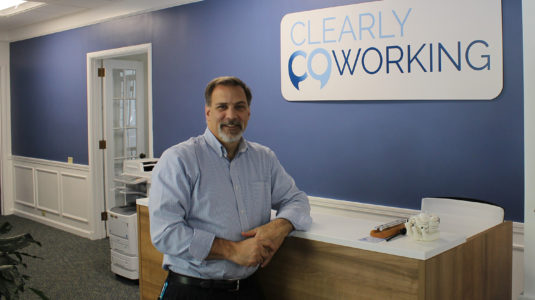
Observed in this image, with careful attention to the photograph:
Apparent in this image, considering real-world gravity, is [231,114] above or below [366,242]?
above

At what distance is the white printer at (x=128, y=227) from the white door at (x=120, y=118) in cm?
124

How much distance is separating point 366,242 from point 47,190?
5.89m

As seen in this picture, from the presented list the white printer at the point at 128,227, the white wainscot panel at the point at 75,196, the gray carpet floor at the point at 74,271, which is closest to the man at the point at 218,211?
the gray carpet floor at the point at 74,271

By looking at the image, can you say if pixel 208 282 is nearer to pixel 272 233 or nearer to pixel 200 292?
pixel 200 292

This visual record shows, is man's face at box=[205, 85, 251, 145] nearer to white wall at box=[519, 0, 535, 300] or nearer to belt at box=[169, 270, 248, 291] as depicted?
belt at box=[169, 270, 248, 291]

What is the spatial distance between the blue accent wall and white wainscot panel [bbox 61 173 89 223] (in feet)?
0.91

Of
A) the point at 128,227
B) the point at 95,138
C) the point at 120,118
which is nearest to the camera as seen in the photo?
the point at 128,227

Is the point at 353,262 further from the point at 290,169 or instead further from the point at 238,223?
the point at 290,169

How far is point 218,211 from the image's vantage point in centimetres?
200

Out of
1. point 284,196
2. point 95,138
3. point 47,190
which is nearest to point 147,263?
point 284,196

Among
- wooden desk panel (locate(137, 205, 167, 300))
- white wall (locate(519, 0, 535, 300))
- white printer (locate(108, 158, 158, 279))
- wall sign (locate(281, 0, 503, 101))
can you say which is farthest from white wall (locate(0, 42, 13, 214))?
white wall (locate(519, 0, 535, 300))

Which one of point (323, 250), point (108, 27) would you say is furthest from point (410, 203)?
point (108, 27)

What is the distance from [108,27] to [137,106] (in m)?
1.04

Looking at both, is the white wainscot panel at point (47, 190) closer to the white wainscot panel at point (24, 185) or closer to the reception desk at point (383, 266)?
the white wainscot panel at point (24, 185)
